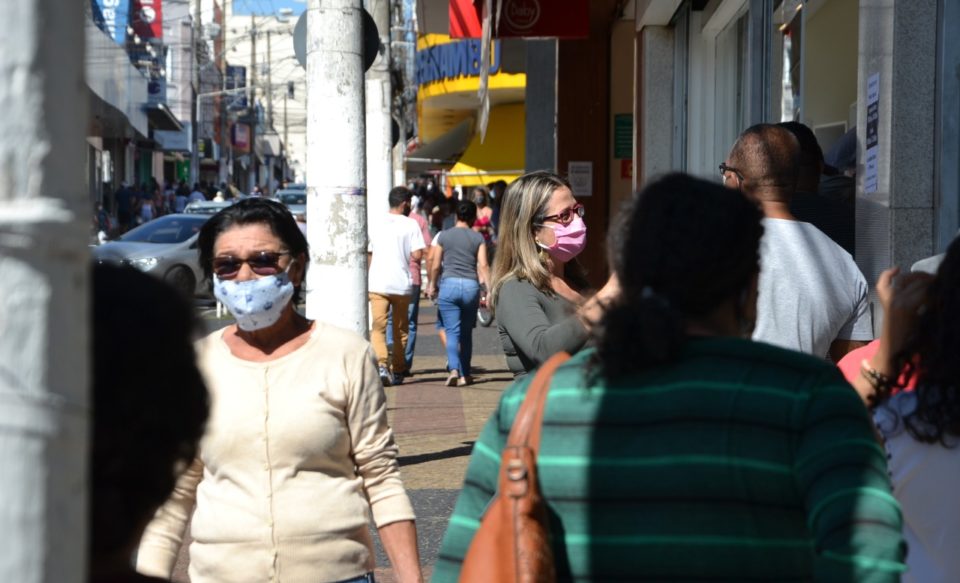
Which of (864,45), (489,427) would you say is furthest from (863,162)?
(489,427)

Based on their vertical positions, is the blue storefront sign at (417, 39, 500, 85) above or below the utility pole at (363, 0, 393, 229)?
above

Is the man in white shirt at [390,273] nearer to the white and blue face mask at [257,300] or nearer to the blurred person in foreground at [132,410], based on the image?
the white and blue face mask at [257,300]

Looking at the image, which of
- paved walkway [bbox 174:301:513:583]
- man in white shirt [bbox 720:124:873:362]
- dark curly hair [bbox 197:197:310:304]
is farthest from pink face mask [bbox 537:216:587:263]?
paved walkway [bbox 174:301:513:583]

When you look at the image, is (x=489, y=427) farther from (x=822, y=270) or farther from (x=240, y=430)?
(x=822, y=270)

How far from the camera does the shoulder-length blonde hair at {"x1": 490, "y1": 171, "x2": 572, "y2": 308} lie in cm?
452

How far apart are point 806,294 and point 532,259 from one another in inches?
38.3

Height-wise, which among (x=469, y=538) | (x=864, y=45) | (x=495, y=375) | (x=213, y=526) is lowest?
(x=495, y=375)

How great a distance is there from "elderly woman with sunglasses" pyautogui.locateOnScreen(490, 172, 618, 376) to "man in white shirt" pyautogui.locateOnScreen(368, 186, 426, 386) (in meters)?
8.28

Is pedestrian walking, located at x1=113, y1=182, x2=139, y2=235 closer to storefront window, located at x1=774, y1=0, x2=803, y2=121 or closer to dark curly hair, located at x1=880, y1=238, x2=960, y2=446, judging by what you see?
storefront window, located at x1=774, y1=0, x2=803, y2=121

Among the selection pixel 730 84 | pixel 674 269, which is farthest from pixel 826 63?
pixel 674 269

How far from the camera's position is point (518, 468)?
219 centimetres

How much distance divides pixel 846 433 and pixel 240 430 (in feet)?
A: 5.90

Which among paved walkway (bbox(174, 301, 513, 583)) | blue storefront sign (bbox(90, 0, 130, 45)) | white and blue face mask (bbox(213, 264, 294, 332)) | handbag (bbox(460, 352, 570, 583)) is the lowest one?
paved walkway (bbox(174, 301, 513, 583))

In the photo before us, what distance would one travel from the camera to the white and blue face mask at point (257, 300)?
11.7 ft
